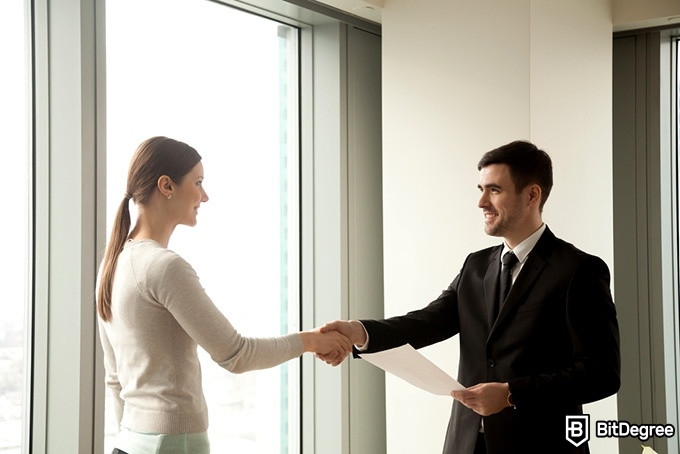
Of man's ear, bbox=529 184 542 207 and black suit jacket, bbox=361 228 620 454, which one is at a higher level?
man's ear, bbox=529 184 542 207

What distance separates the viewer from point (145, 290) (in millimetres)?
1987

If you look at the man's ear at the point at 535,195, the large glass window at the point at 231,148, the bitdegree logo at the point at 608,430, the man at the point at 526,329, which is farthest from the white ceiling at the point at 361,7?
the bitdegree logo at the point at 608,430

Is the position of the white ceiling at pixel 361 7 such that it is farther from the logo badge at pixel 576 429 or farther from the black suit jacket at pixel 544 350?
the logo badge at pixel 576 429

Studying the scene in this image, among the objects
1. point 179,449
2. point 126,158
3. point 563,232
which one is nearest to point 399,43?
point 563,232

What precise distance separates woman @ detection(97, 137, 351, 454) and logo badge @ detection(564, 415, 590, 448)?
2.84 feet

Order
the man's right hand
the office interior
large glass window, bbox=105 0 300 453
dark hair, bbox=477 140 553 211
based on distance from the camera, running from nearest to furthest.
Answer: dark hair, bbox=477 140 553 211 < the man's right hand < the office interior < large glass window, bbox=105 0 300 453

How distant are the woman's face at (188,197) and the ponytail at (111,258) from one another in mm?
125

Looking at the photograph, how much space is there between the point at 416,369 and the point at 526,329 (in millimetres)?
340

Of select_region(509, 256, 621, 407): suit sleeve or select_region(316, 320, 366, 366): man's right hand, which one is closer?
select_region(509, 256, 621, 407): suit sleeve

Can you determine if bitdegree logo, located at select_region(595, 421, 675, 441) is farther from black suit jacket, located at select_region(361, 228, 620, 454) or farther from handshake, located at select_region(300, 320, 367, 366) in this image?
handshake, located at select_region(300, 320, 367, 366)

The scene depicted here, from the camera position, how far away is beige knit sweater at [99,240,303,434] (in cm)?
197

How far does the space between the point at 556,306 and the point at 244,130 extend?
177 centimetres

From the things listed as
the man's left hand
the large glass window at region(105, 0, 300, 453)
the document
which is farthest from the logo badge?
the large glass window at region(105, 0, 300, 453)

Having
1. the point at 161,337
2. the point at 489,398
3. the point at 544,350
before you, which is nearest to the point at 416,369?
the point at 489,398
